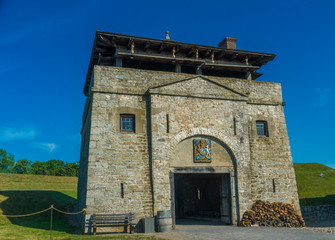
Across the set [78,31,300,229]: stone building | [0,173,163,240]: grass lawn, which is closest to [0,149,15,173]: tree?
[0,173,163,240]: grass lawn

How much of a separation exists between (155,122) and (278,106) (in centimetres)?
768

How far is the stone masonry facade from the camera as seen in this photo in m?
13.0

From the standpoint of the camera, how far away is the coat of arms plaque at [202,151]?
1439 cm

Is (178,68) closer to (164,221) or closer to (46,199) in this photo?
(164,221)

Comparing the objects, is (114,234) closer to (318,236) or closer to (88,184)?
(88,184)

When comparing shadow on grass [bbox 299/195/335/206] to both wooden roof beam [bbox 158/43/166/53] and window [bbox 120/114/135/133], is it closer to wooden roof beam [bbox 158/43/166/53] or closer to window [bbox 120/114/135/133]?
window [bbox 120/114/135/133]

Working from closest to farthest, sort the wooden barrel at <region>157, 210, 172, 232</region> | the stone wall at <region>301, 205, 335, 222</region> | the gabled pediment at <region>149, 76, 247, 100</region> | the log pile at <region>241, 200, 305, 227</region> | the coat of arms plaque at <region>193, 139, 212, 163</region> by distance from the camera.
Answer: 1. the wooden barrel at <region>157, 210, 172, 232</region>
2. the log pile at <region>241, 200, 305, 227</region>
3. the coat of arms plaque at <region>193, 139, 212, 163</region>
4. the gabled pediment at <region>149, 76, 247, 100</region>
5. the stone wall at <region>301, 205, 335, 222</region>

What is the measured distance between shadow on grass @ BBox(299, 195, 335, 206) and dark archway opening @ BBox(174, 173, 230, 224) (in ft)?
20.1

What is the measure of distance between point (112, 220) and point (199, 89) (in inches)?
299

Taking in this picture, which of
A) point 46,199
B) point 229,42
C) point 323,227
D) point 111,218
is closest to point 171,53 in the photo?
point 229,42

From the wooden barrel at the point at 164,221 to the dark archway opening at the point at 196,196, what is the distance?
6.39m

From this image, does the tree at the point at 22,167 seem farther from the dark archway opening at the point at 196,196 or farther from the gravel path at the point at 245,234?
the gravel path at the point at 245,234

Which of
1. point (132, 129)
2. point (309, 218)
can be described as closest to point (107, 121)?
point (132, 129)

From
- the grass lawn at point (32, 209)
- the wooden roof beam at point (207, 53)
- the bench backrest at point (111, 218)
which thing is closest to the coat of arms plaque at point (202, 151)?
the bench backrest at point (111, 218)
